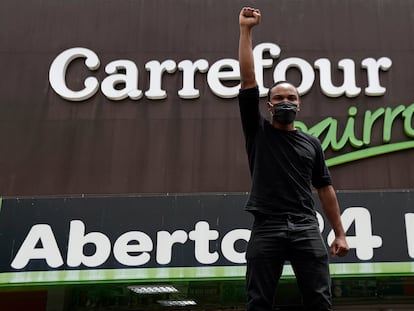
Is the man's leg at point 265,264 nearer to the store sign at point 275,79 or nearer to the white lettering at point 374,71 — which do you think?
the store sign at point 275,79

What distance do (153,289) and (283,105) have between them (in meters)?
5.68

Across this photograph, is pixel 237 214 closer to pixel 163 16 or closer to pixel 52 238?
pixel 52 238

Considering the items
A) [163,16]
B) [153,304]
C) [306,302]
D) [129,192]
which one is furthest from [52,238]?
[306,302]

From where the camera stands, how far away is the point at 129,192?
8.38 metres

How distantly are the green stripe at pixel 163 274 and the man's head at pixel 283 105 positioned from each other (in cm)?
444

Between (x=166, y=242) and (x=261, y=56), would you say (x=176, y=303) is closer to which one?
(x=166, y=242)

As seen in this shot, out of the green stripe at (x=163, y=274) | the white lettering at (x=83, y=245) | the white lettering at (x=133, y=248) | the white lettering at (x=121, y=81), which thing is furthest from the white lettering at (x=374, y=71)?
the white lettering at (x=83, y=245)

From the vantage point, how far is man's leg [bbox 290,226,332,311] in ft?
9.29

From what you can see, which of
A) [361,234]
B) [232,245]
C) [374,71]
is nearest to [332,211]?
[232,245]

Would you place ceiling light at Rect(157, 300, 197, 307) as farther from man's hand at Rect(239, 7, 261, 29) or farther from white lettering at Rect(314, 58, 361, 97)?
man's hand at Rect(239, 7, 261, 29)

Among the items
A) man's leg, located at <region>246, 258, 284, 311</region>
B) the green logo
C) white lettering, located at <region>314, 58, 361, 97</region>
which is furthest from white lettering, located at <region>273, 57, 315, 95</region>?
man's leg, located at <region>246, 258, 284, 311</region>

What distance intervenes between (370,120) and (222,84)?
223 centimetres

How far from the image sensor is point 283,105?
3051mm

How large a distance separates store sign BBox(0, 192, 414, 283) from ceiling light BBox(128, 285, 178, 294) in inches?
25.2
